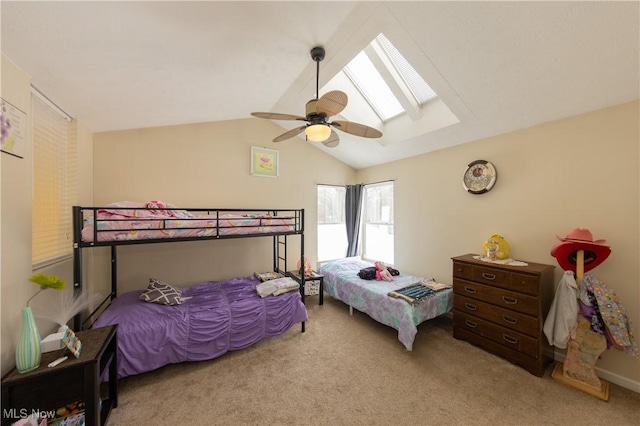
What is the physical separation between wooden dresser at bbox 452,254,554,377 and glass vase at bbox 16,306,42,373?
11.3 ft

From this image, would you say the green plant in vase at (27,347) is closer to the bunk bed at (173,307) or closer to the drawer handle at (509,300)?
the bunk bed at (173,307)

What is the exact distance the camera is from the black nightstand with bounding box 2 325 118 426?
127 cm

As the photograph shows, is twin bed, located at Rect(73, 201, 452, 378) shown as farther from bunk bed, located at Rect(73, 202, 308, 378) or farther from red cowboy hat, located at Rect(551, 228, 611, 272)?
red cowboy hat, located at Rect(551, 228, 611, 272)

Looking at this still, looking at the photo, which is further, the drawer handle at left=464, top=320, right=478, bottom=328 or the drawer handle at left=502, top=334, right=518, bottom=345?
the drawer handle at left=464, top=320, right=478, bottom=328

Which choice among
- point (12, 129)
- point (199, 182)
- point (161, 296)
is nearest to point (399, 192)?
point (199, 182)

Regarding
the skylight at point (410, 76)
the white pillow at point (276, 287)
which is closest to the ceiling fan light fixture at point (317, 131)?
the skylight at point (410, 76)

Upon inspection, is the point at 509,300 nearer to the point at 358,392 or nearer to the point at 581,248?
the point at 581,248

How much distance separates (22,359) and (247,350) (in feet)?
5.27

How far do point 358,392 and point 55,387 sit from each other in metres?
2.00

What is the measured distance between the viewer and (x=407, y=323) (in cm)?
244

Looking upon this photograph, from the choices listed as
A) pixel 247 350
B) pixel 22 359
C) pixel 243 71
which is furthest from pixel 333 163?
pixel 22 359

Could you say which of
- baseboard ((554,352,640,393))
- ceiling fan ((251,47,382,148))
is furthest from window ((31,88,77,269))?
baseboard ((554,352,640,393))

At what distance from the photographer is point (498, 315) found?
2328mm

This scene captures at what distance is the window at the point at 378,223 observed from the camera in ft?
13.7
